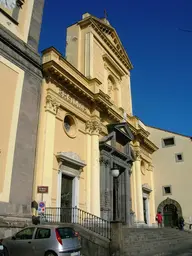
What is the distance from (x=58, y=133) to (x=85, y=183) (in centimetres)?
358

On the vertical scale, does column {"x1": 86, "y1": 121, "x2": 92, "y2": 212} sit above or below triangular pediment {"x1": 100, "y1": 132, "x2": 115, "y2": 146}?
below

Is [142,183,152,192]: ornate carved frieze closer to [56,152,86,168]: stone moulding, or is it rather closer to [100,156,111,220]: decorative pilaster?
[100,156,111,220]: decorative pilaster

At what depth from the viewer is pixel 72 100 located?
56.4 ft

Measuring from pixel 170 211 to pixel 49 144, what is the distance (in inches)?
702

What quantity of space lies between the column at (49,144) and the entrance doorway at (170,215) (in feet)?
56.4

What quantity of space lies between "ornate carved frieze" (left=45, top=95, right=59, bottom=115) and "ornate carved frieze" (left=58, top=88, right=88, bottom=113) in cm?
91

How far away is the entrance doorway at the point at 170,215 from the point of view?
26609 millimetres

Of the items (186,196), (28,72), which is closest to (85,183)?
(28,72)

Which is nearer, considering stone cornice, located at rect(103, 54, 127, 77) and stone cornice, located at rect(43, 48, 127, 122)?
stone cornice, located at rect(43, 48, 127, 122)

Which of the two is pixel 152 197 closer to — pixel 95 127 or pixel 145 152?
pixel 145 152

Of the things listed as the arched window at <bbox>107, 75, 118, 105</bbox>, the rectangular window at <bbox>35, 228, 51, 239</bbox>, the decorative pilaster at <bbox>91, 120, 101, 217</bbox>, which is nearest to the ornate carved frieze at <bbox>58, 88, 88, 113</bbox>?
the decorative pilaster at <bbox>91, 120, 101, 217</bbox>

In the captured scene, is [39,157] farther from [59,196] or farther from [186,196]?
[186,196]

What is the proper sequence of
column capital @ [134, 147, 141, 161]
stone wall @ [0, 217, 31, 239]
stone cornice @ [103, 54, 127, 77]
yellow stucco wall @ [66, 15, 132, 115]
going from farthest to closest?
column capital @ [134, 147, 141, 161]
stone cornice @ [103, 54, 127, 77]
yellow stucco wall @ [66, 15, 132, 115]
stone wall @ [0, 217, 31, 239]

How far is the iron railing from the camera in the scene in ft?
38.2
